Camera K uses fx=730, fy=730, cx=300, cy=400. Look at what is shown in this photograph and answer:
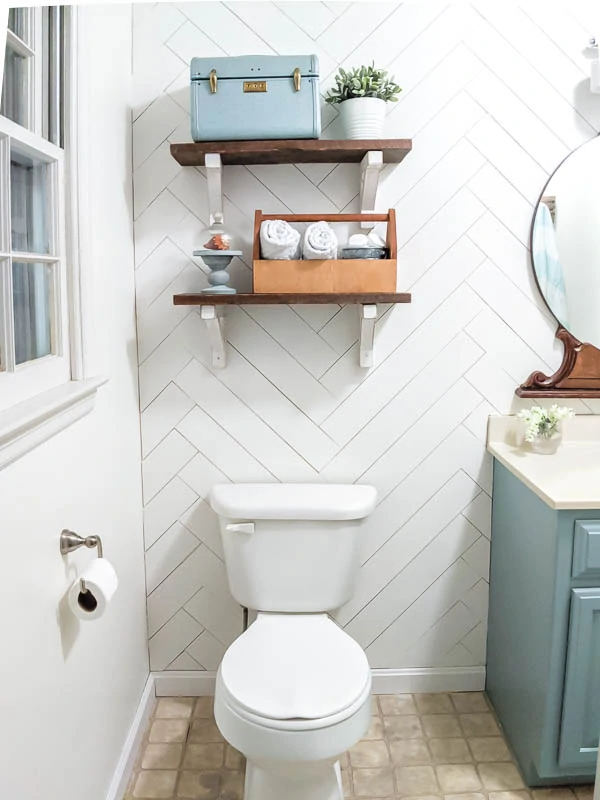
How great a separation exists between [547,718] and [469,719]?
0.45 m

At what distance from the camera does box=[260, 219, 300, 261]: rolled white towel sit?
1949 mm

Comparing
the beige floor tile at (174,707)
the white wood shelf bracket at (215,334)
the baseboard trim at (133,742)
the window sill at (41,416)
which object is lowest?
the beige floor tile at (174,707)

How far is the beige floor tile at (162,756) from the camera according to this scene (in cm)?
202

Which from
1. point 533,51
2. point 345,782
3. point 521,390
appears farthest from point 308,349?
point 345,782

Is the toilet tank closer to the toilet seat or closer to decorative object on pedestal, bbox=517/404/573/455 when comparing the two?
the toilet seat

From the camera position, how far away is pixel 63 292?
1545mm

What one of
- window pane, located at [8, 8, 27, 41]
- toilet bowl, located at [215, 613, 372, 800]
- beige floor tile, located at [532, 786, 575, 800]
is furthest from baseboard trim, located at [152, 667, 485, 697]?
window pane, located at [8, 8, 27, 41]

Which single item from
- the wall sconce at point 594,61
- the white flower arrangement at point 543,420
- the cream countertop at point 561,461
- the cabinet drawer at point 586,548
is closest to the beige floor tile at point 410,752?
the cabinet drawer at point 586,548

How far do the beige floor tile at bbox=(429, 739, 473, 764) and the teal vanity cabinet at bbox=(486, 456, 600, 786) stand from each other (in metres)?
0.14

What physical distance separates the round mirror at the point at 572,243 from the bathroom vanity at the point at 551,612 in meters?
0.42

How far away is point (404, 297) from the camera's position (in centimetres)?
195

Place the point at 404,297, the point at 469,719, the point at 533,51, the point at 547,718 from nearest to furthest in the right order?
the point at 547,718
the point at 404,297
the point at 533,51
the point at 469,719

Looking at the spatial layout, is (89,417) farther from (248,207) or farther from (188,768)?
(188,768)

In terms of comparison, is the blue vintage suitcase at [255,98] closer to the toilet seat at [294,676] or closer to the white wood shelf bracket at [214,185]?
the white wood shelf bracket at [214,185]
